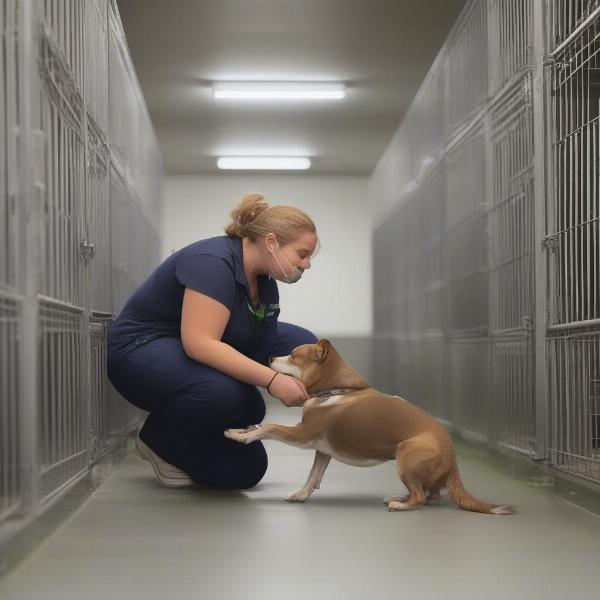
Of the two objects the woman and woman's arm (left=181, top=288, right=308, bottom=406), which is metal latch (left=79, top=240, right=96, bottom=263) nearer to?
the woman

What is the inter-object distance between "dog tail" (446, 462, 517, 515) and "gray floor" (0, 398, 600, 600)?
25mm

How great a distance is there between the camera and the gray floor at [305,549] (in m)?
2.17

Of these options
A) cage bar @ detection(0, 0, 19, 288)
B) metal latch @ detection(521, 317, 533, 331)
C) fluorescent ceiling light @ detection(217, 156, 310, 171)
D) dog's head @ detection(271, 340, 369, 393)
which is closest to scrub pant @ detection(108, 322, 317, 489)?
dog's head @ detection(271, 340, 369, 393)

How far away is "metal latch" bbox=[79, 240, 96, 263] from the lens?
3504mm

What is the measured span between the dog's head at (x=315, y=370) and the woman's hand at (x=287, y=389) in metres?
0.09

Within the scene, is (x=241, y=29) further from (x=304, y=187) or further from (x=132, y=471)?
(x=304, y=187)

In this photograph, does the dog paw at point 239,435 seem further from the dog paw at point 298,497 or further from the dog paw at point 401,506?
the dog paw at point 401,506

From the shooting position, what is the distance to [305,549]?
2604 millimetres

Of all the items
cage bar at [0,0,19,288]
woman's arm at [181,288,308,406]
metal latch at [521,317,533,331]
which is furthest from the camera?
metal latch at [521,317,533,331]

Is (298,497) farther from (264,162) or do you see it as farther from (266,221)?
(264,162)

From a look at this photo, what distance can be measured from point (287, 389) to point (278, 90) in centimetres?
550

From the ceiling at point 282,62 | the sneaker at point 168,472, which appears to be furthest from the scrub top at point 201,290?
the ceiling at point 282,62

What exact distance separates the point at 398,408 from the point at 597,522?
691 mm

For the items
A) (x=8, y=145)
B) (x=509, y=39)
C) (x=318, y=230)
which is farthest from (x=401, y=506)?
(x=318, y=230)
